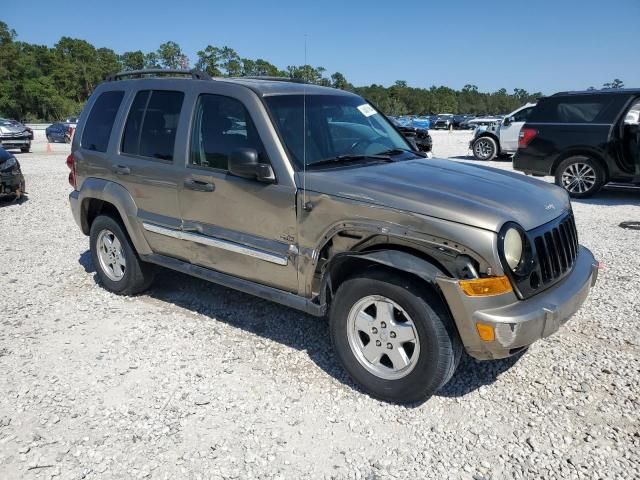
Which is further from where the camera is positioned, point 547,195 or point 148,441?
point 547,195

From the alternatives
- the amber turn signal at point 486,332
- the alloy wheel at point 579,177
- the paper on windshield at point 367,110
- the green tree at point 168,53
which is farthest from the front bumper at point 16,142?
the green tree at point 168,53

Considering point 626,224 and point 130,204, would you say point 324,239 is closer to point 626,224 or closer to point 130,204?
point 130,204

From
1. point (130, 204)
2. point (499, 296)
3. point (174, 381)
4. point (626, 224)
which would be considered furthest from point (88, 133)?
point (626, 224)

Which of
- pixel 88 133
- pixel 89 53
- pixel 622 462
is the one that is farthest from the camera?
pixel 89 53

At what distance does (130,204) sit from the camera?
4672mm

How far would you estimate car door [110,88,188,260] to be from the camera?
426cm

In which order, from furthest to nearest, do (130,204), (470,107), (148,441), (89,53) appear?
(470,107) < (89,53) < (130,204) < (148,441)

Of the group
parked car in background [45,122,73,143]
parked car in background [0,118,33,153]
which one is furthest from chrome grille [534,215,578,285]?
parked car in background [45,122,73,143]

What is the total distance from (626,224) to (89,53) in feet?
306

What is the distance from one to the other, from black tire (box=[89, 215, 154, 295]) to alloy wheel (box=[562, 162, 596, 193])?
8154mm

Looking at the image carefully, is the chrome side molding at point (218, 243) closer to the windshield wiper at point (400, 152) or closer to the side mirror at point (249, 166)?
the side mirror at point (249, 166)

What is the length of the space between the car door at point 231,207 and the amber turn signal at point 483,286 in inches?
48.6

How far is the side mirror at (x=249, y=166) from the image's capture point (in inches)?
137

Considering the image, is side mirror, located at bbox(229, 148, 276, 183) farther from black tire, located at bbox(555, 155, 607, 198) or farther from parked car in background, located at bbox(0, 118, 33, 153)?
parked car in background, located at bbox(0, 118, 33, 153)
